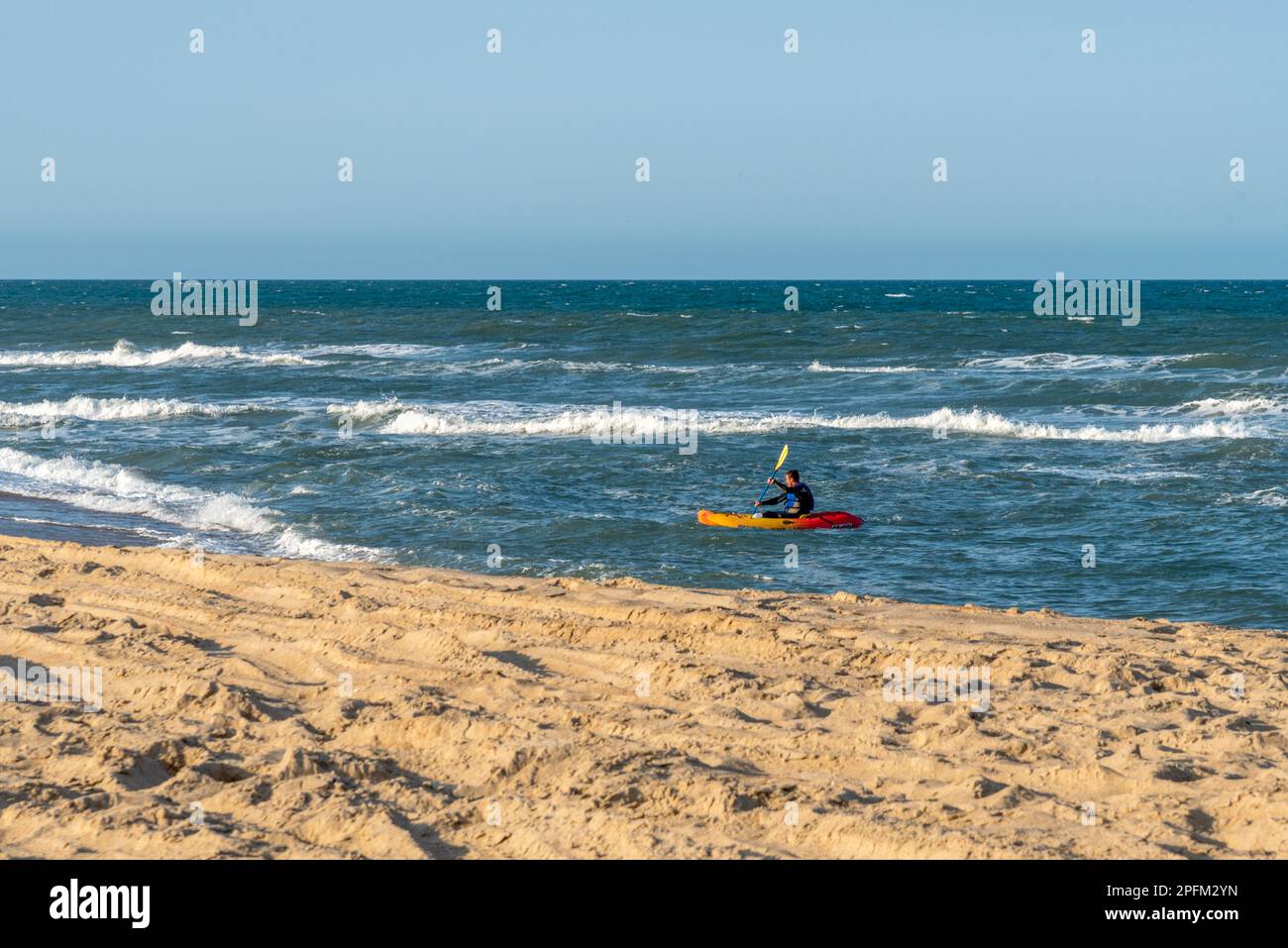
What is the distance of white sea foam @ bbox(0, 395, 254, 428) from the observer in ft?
86.6

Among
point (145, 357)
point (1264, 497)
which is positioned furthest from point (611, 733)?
point (145, 357)

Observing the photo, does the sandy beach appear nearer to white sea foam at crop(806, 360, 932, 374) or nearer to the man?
the man

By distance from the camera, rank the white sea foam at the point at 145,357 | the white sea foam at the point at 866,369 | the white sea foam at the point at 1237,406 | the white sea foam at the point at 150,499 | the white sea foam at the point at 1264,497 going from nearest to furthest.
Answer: the white sea foam at the point at 150,499, the white sea foam at the point at 1264,497, the white sea foam at the point at 1237,406, the white sea foam at the point at 866,369, the white sea foam at the point at 145,357

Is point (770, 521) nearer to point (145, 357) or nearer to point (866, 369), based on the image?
point (866, 369)

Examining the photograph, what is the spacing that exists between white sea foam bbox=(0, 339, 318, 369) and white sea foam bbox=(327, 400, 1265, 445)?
1495 cm

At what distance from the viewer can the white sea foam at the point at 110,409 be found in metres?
26.4

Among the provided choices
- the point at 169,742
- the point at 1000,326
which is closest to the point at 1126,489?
the point at 169,742

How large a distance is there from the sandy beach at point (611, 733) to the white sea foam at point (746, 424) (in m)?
13.7

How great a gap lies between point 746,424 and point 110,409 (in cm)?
1341


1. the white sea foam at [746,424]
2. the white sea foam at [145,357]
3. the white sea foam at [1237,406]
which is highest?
the white sea foam at [145,357]

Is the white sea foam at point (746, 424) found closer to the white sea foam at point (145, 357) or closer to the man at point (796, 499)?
the man at point (796, 499)

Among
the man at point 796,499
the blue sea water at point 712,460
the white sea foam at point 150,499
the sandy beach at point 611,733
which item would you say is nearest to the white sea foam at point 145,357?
the blue sea water at point 712,460
